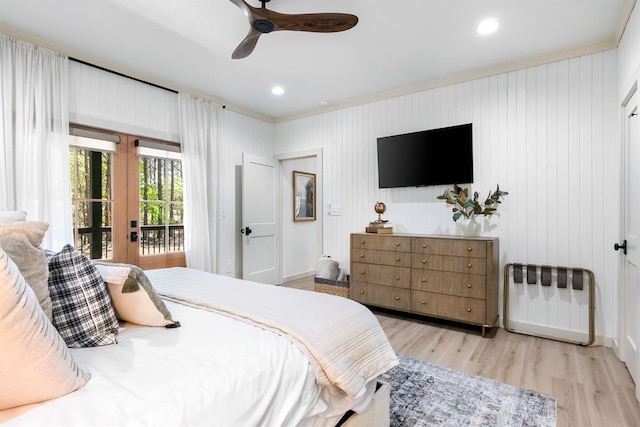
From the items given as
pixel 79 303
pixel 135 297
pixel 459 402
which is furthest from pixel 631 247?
pixel 79 303

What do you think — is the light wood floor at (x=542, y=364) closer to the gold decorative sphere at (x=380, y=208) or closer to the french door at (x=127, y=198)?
the gold decorative sphere at (x=380, y=208)

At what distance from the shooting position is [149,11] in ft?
7.86

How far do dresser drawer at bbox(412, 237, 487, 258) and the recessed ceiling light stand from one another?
179cm

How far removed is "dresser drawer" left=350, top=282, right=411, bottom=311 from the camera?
3.42 m

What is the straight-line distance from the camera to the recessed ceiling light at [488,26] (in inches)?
100

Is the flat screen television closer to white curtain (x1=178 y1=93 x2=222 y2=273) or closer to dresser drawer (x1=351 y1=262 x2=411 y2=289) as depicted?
dresser drawer (x1=351 y1=262 x2=411 y2=289)

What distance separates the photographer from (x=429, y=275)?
3258mm

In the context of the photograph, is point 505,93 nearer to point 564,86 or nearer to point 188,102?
point 564,86

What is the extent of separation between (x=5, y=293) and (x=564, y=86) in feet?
13.0

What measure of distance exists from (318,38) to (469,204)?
213 cm

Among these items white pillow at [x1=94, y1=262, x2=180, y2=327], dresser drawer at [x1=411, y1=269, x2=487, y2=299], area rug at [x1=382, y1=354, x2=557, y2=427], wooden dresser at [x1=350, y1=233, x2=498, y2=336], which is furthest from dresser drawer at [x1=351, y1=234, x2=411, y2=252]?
white pillow at [x1=94, y1=262, x2=180, y2=327]

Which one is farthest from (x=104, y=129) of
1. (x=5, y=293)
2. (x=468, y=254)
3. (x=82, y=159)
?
(x=468, y=254)

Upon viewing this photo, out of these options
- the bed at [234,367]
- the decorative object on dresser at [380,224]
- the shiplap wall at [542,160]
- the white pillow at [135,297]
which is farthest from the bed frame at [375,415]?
the shiplap wall at [542,160]

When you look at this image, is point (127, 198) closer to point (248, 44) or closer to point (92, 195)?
point (92, 195)
